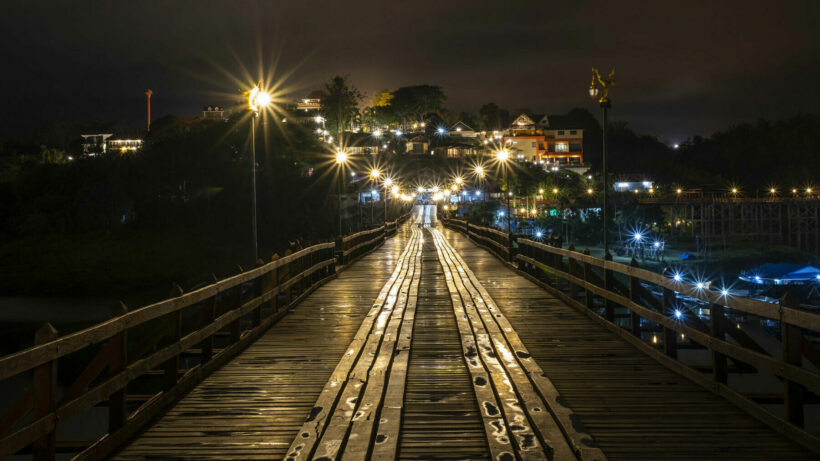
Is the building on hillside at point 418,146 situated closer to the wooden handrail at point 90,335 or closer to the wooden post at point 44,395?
the wooden handrail at point 90,335

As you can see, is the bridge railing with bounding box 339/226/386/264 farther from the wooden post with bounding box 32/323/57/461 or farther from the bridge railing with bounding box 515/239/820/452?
the wooden post with bounding box 32/323/57/461

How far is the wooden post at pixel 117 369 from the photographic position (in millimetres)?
5109

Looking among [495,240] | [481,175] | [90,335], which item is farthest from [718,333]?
[481,175]

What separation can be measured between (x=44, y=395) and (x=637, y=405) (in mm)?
5257

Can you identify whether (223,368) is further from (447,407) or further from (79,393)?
(447,407)

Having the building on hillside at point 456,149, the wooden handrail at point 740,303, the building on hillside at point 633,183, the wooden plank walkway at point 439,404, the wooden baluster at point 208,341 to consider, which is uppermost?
the building on hillside at point 456,149

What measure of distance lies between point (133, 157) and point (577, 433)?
95.9 meters

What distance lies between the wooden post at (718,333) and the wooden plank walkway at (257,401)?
4360 mm

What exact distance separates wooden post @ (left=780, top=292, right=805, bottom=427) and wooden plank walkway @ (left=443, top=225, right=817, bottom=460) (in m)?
0.24

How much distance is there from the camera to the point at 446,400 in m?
6.09

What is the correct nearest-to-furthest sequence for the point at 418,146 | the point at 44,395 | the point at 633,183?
the point at 44,395, the point at 633,183, the point at 418,146

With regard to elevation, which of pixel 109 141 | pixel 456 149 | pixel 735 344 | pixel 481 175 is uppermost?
pixel 109 141

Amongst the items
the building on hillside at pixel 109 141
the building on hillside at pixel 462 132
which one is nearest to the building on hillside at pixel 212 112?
the building on hillside at pixel 109 141

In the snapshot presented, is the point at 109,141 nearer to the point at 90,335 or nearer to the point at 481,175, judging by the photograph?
the point at 481,175
